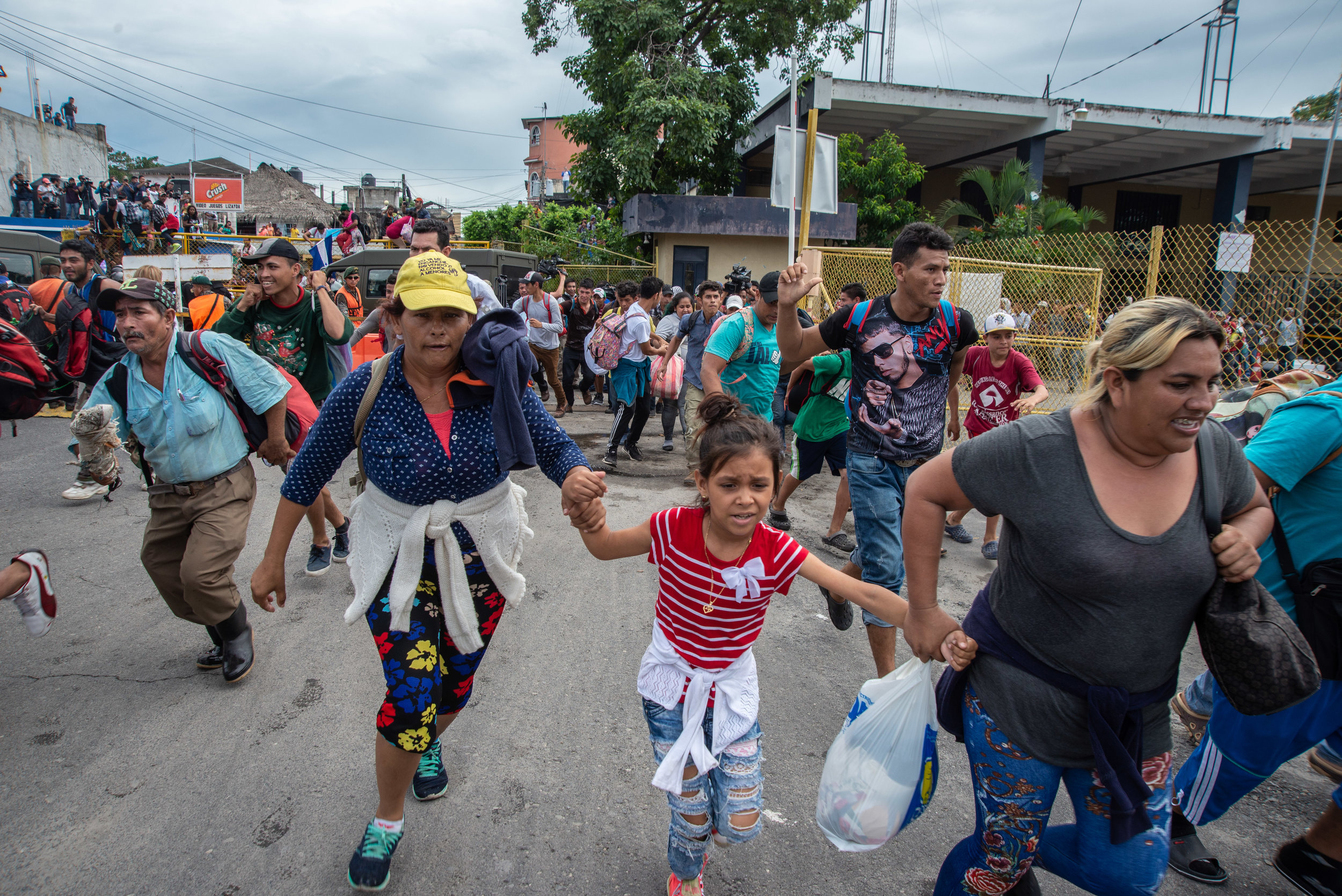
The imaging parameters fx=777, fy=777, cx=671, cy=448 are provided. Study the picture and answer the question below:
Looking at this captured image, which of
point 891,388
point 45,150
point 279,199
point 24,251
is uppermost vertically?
point 279,199

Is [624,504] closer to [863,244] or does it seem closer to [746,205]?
[746,205]

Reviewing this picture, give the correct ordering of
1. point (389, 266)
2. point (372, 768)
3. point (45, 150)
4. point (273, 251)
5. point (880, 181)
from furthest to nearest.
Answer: point (45, 150), point (880, 181), point (389, 266), point (273, 251), point (372, 768)

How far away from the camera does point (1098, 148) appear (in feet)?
67.3

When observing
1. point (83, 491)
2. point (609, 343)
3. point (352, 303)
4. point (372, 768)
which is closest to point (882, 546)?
point (372, 768)

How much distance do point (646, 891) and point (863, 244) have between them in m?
19.6

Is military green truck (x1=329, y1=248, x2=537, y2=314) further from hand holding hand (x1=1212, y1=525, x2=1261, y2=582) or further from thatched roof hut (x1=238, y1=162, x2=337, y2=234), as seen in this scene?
thatched roof hut (x1=238, y1=162, x2=337, y2=234)

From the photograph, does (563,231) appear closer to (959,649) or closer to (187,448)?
(187,448)

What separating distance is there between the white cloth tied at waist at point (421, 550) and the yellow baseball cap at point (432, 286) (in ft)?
1.98

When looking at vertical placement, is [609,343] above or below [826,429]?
above

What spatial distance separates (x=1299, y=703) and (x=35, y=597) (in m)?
4.53

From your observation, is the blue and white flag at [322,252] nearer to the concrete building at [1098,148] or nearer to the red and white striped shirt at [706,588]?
the red and white striped shirt at [706,588]

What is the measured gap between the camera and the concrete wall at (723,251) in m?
19.7

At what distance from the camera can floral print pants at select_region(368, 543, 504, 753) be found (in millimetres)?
2361

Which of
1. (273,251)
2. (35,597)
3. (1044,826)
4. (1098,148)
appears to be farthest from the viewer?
(1098,148)
